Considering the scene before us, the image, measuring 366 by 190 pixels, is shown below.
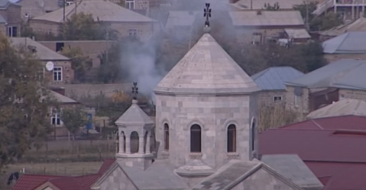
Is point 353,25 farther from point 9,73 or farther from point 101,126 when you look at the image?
point 9,73

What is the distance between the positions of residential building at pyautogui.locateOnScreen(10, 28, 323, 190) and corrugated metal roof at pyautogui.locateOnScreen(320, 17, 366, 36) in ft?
147

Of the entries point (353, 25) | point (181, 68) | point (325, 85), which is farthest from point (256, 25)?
point (181, 68)

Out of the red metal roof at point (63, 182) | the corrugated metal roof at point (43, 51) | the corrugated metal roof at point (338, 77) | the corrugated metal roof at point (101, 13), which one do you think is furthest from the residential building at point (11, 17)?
the red metal roof at point (63, 182)

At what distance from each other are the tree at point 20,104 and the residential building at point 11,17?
2634 cm

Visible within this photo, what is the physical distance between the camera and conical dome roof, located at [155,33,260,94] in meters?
25.2

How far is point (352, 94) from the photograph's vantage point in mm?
54688

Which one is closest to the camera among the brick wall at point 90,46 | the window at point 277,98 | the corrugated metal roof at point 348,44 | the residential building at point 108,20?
the window at point 277,98

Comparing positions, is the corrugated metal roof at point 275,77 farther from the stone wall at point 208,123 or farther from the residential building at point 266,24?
the stone wall at point 208,123

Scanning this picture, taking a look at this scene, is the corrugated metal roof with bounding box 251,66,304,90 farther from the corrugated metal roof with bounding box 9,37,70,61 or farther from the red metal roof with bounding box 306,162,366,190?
the red metal roof with bounding box 306,162,366,190

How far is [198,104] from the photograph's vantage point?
25203 millimetres

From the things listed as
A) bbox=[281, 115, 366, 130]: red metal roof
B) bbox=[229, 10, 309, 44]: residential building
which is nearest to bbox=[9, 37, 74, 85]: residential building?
bbox=[229, 10, 309, 44]: residential building

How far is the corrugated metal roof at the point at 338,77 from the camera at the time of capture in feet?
182

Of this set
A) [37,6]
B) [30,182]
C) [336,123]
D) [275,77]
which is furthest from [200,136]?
[37,6]

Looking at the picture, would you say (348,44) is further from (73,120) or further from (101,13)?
(73,120)
